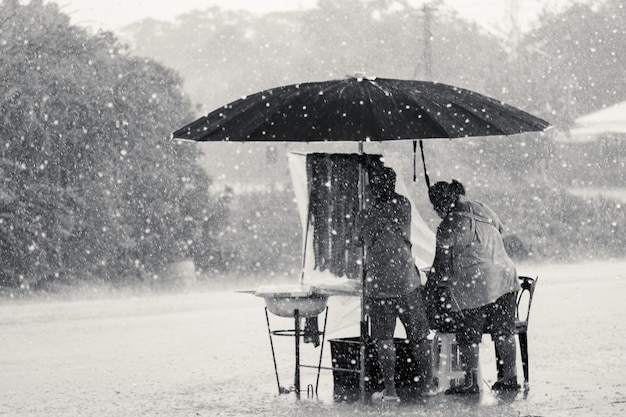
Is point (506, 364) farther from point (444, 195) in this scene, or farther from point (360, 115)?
point (360, 115)

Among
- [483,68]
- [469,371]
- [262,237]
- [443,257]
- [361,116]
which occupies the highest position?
[483,68]

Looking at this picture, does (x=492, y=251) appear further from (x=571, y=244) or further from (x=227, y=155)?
(x=227, y=155)

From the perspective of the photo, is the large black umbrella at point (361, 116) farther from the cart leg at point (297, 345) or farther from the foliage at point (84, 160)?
the foliage at point (84, 160)

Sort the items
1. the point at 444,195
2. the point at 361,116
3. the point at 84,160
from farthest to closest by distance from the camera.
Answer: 1. the point at 84,160
2. the point at 444,195
3. the point at 361,116

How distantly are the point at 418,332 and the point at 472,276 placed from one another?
22.8 inches

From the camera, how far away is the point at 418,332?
9000 millimetres

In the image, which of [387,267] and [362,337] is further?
[362,337]

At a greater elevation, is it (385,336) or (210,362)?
(385,336)

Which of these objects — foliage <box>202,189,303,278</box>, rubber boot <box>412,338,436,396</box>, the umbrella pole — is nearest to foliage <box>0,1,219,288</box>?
foliage <box>202,189,303,278</box>

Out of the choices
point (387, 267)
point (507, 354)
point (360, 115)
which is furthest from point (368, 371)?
point (360, 115)

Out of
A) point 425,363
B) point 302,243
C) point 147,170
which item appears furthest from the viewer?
point 147,170

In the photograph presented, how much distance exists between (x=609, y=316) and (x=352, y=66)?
123 ft

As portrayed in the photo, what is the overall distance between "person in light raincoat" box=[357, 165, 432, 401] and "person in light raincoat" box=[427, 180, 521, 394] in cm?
31

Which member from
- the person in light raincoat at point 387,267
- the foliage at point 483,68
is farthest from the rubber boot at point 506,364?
the foliage at point 483,68
